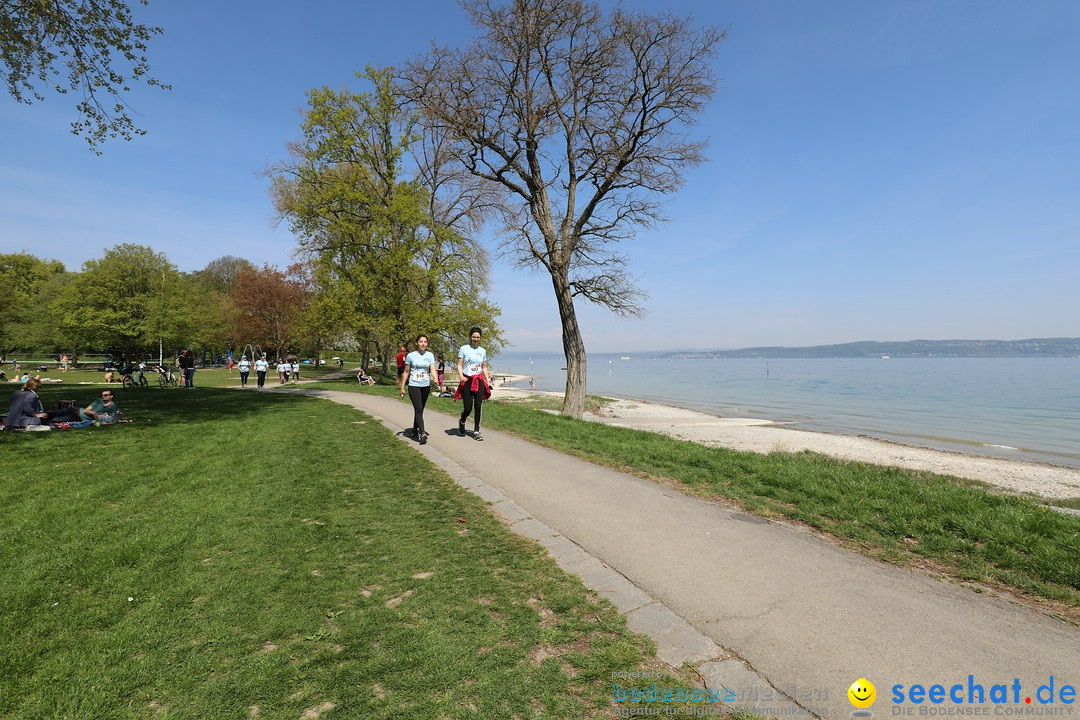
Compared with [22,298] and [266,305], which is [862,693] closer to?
[266,305]

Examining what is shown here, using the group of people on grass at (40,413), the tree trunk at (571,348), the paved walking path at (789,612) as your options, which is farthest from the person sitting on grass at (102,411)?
the tree trunk at (571,348)

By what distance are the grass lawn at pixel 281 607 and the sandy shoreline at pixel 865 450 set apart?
437 inches

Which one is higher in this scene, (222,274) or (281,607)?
(222,274)

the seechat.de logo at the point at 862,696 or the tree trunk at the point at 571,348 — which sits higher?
the tree trunk at the point at 571,348

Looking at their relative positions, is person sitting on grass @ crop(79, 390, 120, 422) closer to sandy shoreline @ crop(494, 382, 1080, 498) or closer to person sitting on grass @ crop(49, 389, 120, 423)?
person sitting on grass @ crop(49, 389, 120, 423)

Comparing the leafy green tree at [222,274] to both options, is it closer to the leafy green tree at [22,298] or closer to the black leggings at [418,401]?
the leafy green tree at [22,298]

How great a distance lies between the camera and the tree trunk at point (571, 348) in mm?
16172

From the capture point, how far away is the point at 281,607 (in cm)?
323

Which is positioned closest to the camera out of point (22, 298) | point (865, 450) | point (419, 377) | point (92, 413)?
point (419, 377)

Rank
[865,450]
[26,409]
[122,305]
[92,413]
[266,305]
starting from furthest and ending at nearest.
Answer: [266,305] < [122,305] < [865,450] < [92,413] < [26,409]

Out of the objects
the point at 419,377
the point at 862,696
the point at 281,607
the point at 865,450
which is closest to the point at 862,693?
the point at 862,696

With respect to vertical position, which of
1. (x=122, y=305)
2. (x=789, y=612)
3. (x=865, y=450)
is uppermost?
(x=122, y=305)

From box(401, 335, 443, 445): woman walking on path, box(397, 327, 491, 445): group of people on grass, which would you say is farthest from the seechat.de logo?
box(401, 335, 443, 445): woman walking on path

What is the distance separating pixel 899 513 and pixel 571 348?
11.9 m
